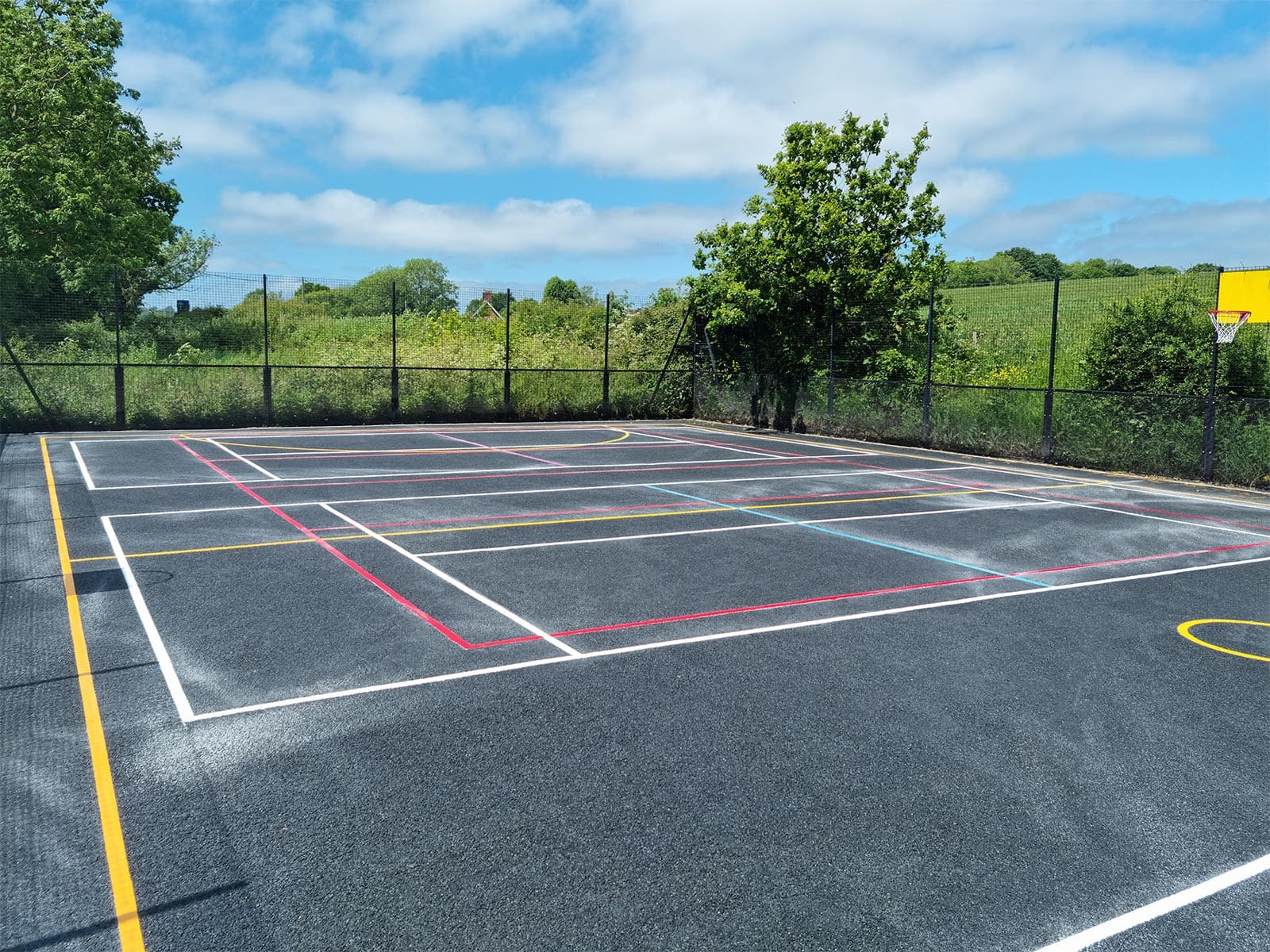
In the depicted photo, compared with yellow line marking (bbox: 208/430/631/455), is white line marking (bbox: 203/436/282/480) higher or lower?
lower

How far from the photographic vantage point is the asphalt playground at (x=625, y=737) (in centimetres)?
412

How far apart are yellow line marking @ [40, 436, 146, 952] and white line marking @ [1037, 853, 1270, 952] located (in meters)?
3.88

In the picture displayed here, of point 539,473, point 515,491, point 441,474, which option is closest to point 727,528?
point 515,491

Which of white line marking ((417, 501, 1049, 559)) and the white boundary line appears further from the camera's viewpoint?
the white boundary line

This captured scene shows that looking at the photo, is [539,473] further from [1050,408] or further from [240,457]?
[1050,408]

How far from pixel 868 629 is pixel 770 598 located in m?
1.21

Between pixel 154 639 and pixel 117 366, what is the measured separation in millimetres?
19601

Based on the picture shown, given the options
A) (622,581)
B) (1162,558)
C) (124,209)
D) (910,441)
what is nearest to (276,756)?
(622,581)

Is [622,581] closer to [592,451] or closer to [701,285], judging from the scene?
[592,451]

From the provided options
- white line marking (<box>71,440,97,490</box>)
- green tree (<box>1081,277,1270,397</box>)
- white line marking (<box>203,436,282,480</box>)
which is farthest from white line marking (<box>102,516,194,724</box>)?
green tree (<box>1081,277,1270,397</box>)

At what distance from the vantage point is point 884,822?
4.91 metres

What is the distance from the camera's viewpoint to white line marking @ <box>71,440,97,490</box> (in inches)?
601

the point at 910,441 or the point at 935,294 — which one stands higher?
the point at 935,294

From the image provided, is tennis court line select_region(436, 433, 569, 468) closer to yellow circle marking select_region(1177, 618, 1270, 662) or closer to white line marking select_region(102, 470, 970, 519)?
white line marking select_region(102, 470, 970, 519)
